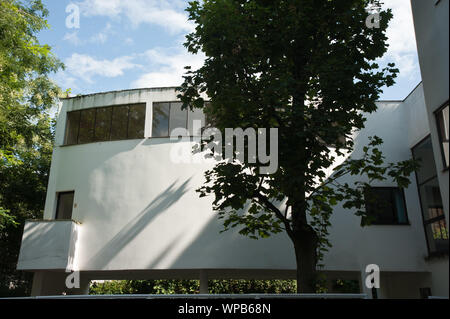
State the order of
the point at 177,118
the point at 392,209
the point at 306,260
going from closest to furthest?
the point at 306,260, the point at 392,209, the point at 177,118

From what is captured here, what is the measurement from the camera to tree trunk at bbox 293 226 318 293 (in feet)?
28.8

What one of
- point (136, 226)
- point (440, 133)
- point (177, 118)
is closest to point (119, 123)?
point (177, 118)

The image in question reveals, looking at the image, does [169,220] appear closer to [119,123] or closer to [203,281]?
[203,281]

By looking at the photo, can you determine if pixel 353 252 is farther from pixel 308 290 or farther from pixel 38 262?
pixel 38 262

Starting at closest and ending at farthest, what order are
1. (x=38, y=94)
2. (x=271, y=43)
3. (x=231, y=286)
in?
1. (x=271, y=43)
2. (x=38, y=94)
3. (x=231, y=286)

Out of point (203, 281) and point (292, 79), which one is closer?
point (292, 79)

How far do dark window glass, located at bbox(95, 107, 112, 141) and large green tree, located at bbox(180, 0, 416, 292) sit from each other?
706 cm

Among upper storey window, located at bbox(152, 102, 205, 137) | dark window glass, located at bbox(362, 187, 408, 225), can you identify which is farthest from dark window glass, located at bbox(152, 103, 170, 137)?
dark window glass, located at bbox(362, 187, 408, 225)

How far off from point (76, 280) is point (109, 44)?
9.19m

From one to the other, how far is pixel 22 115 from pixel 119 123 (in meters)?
3.80

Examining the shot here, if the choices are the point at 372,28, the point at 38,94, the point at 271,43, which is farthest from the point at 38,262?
the point at 372,28

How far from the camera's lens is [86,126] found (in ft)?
54.0

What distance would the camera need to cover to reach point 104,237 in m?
14.4

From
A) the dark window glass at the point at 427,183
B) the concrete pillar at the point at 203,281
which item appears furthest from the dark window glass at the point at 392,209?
the concrete pillar at the point at 203,281
